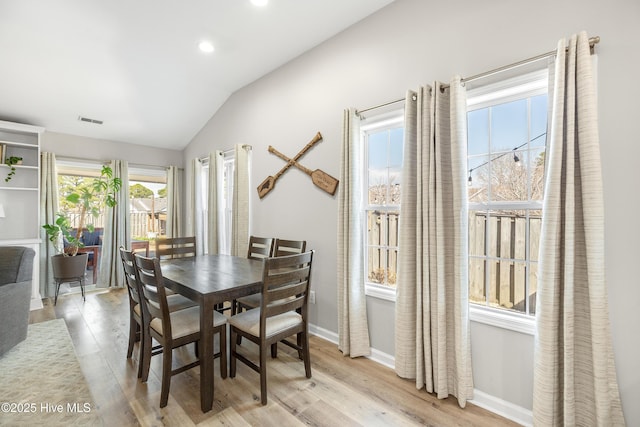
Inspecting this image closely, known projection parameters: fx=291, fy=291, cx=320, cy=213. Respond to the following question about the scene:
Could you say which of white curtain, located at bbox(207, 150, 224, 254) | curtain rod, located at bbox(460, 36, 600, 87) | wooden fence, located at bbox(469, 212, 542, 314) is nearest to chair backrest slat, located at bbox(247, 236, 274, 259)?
white curtain, located at bbox(207, 150, 224, 254)

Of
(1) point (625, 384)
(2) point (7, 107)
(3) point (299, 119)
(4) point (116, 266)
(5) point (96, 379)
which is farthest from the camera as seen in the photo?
(4) point (116, 266)

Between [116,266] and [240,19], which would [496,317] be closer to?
[240,19]

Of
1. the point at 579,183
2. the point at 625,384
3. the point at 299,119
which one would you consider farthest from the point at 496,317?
the point at 299,119

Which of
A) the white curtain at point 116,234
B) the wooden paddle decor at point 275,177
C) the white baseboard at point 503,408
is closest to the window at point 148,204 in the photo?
the white curtain at point 116,234

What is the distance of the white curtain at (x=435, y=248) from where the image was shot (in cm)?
197

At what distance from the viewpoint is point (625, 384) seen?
4.96 ft

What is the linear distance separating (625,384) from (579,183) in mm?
1069

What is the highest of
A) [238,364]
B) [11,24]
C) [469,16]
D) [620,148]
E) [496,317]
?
[11,24]

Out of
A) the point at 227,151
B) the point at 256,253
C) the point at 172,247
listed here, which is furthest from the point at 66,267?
the point at 256,253

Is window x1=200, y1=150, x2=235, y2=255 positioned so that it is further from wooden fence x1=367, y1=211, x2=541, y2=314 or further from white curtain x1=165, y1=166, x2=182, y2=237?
wooden fence x1=367, y1=211, x2=541, y2=314

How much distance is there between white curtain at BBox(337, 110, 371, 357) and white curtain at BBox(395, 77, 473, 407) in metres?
0.44

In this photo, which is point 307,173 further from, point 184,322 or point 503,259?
point 503,259

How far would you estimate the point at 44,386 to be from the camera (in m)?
2.15

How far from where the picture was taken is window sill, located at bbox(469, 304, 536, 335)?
6.00ft
